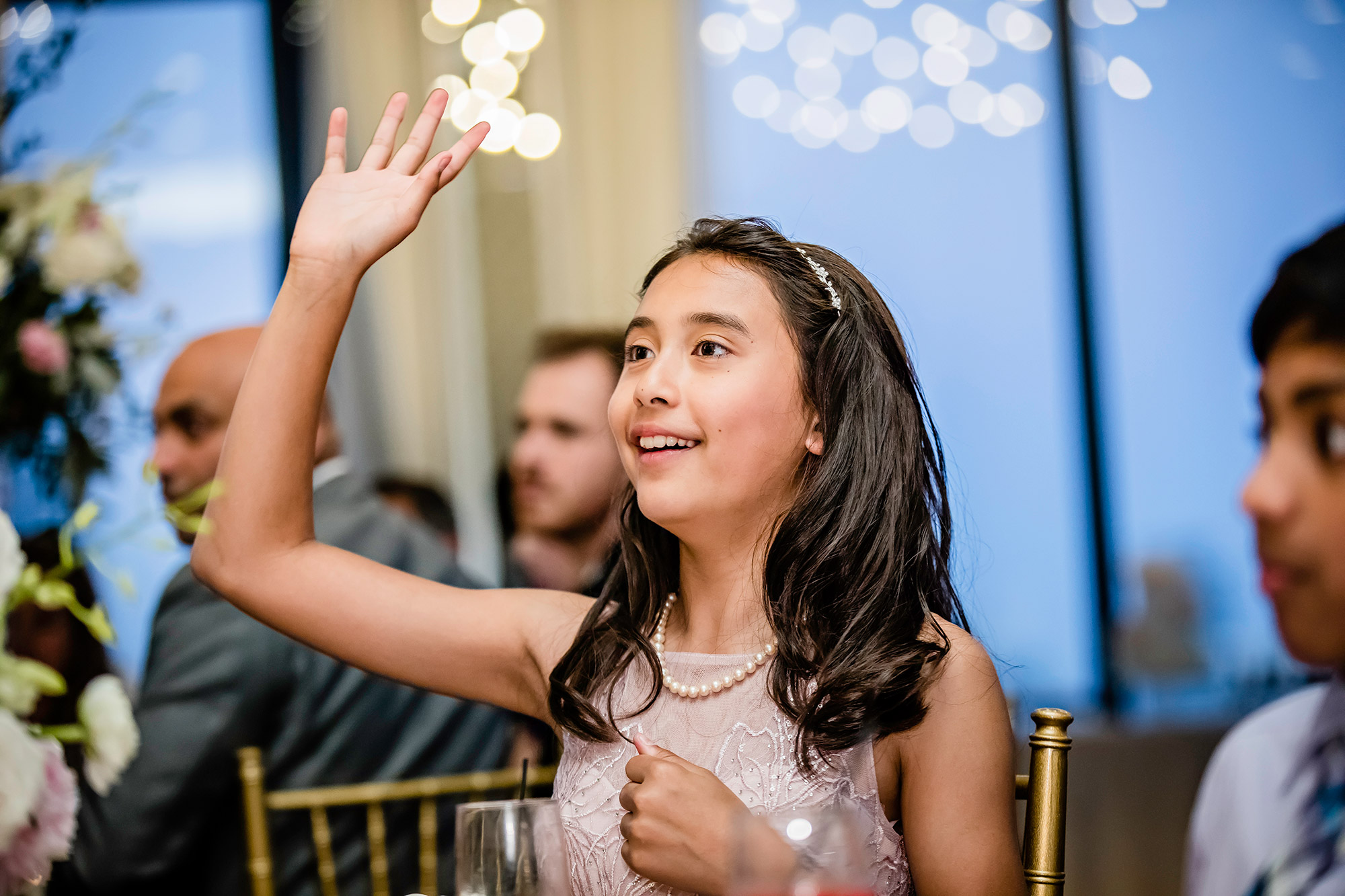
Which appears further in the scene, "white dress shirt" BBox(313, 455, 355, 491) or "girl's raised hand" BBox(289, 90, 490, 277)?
"white dress shirt" BBox(313, 455, 355, 491)

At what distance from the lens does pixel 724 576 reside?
1.34 metres

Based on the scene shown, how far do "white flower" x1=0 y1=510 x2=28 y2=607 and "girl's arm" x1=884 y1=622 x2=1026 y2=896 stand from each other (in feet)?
2.86

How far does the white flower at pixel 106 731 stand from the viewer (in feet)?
2.33

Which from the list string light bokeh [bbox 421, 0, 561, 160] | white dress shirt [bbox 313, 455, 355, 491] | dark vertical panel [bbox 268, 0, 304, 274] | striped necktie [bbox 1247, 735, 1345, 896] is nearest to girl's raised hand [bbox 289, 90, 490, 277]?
white dress shirt [bbox 313, 455, 355, 491]

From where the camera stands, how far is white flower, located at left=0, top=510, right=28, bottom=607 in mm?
683

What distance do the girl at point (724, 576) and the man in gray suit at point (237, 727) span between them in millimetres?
768

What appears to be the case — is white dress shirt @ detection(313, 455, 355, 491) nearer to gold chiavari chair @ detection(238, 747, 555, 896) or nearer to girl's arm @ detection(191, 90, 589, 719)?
gold chiavari chair @ detection(238, 747, 555, 896)

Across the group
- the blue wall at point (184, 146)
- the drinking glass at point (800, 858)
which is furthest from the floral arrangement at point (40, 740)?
the blue wall at point (184, 146)

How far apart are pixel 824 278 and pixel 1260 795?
1249mm

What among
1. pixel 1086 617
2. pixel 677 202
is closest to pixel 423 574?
pixel 677 202

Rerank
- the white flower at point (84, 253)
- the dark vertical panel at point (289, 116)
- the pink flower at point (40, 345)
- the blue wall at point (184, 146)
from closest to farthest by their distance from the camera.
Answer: the white flower at point (84, 253), the pink flower at point (40, 345), the blue wall at point (184, 146), the dark vertical panel at point (289, 116)

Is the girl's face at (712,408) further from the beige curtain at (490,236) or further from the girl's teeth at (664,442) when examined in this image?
the beige curtain at (490,236)

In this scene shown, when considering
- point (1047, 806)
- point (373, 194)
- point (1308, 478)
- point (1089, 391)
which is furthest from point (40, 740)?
point (1089, 391)

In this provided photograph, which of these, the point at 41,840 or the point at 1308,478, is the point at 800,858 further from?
the point at 1308,478
